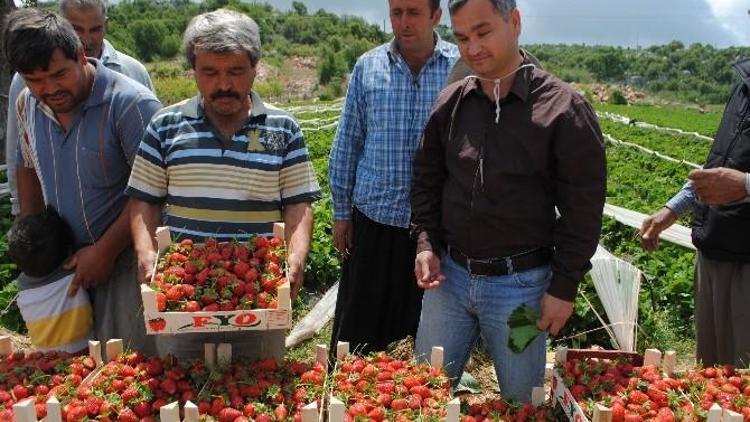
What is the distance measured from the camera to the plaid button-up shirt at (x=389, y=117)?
11.7 feet

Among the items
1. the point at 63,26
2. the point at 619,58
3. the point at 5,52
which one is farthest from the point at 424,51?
the point at 619,58

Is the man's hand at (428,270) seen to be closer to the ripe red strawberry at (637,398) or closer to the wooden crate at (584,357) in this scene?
the wooden crate at (584,357)

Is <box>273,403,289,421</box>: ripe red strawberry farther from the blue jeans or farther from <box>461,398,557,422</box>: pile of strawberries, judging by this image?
the blue jeans

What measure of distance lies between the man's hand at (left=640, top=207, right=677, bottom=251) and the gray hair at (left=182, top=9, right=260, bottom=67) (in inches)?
86.8

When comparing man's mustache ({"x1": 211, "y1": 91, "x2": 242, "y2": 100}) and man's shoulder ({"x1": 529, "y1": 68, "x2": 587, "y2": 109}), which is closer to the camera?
man's shoulder ({"x1": 529, "y1": 68, "x2": 587, "y2": 109})

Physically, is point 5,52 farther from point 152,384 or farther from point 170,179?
point 152,384

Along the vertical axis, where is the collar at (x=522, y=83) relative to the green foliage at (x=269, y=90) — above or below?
above

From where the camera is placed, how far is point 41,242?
2957 millimetres

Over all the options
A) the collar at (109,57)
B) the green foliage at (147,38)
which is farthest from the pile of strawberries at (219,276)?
the green foliage at (147,38)

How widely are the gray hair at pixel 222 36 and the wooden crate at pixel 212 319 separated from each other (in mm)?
982

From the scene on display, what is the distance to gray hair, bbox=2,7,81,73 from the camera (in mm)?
2709

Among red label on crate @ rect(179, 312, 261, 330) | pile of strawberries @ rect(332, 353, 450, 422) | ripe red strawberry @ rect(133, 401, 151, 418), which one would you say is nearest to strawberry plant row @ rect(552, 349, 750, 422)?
pile of strawberries @ rect(332, 353, 450, 422)

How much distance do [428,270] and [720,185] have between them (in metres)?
1.39

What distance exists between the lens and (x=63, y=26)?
9.18ft
